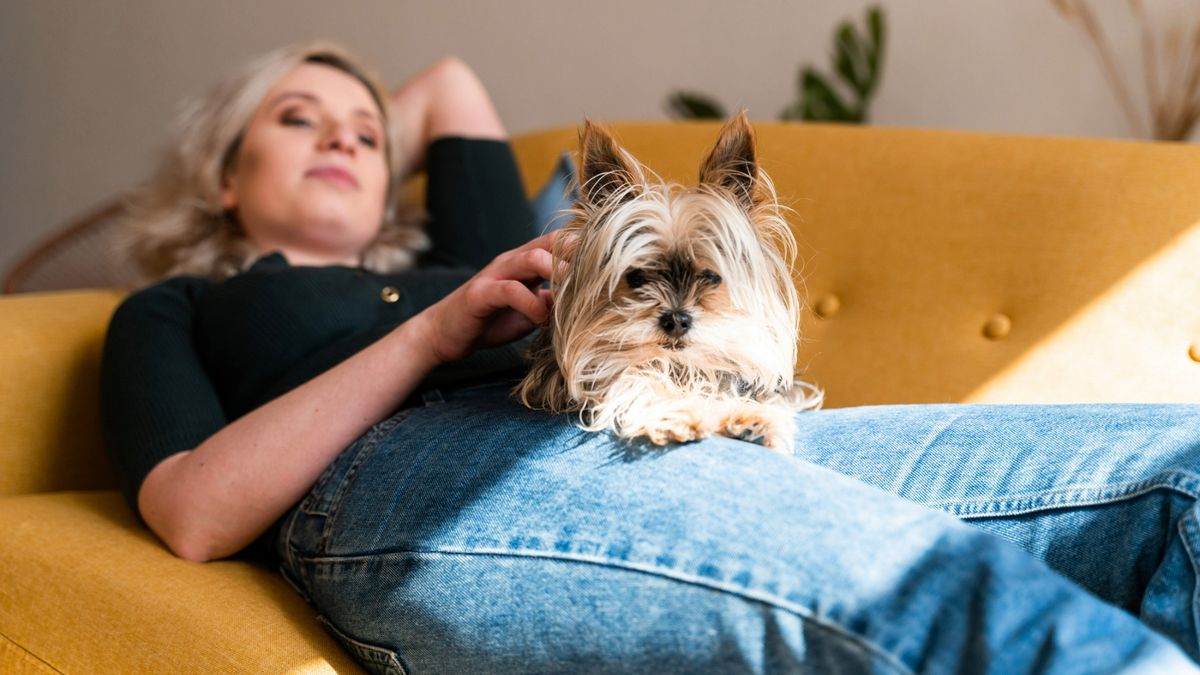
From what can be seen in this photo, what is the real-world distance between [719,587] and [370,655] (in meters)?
0.52

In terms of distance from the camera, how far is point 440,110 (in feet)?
8.10

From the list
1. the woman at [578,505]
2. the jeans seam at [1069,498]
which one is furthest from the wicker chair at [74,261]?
the jeans seam at [1069,498]

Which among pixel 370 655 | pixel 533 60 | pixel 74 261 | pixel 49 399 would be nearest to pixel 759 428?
pixel 370 655

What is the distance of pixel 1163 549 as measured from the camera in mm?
1038

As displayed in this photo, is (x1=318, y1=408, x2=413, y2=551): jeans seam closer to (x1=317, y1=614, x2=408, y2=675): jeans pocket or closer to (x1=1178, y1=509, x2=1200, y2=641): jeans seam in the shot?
(x1=317, y1=614, x2=408, y2=675): jeans pocket

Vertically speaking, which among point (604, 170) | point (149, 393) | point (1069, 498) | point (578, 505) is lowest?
point (149, 393)

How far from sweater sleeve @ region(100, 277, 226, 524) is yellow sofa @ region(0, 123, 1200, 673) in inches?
5.3

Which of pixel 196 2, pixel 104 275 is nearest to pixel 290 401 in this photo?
pixel 104 275

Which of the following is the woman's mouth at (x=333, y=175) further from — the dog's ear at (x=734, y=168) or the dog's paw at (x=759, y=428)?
the dog's paw at (x=759, y=428)

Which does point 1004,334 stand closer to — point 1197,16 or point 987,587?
point 987,587

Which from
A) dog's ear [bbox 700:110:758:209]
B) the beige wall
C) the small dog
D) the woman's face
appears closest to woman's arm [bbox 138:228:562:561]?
the small dog

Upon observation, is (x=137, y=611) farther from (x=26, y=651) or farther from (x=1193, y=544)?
(x=1193, y=544)

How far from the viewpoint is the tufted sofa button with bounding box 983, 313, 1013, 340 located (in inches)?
69.7

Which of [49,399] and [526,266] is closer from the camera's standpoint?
[526,266]
